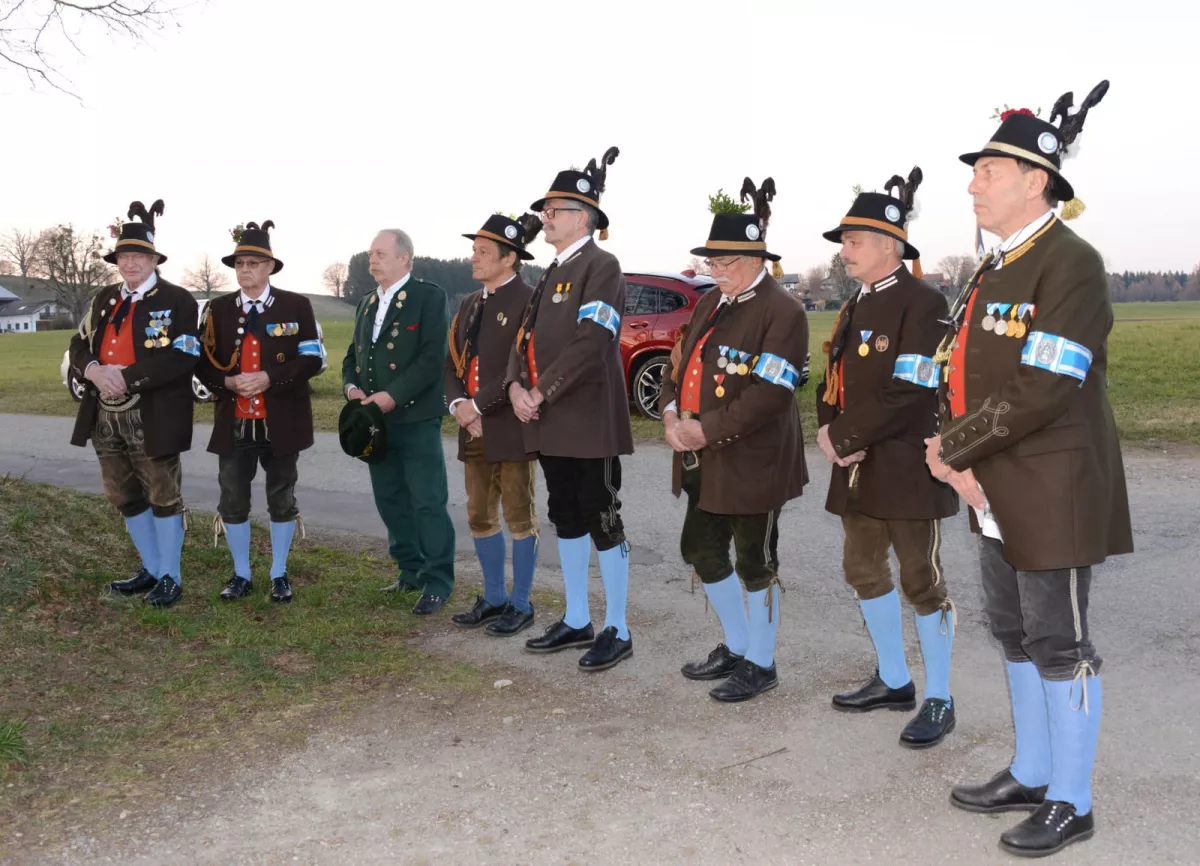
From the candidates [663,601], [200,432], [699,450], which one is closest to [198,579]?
[663,601]

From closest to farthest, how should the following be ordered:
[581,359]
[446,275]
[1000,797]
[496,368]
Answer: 1. [1000,797]
2. [581,359]
3. [496,368]
4. [446,275]

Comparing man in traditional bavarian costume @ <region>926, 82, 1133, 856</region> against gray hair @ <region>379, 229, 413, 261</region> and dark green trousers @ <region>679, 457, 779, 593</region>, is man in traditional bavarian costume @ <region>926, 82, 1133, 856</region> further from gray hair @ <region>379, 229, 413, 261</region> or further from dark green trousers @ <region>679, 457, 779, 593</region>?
gray hair @ <region>379, 229, 413, 261</region>

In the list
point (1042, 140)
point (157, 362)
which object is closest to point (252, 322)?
point (157, 362)

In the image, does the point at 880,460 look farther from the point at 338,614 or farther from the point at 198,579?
the point at 198,579

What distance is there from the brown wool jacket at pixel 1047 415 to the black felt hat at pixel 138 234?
5043mm

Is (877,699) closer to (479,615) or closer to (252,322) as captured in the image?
(479,615)

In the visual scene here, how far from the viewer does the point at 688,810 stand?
3.74m

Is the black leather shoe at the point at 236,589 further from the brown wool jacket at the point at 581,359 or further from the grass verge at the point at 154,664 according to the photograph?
the brown wool jacket at the point at 581,359

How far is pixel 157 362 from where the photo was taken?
20.9 feet

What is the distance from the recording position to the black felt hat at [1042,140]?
3.45 meters

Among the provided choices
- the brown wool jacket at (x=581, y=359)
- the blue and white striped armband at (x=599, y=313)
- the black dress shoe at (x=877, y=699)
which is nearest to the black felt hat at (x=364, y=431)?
the brown wool jacket at (x=581, y=359)

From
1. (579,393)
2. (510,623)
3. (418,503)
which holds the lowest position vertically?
(510,623)

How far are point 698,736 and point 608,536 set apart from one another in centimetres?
137

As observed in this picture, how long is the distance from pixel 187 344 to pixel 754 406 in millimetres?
3662
